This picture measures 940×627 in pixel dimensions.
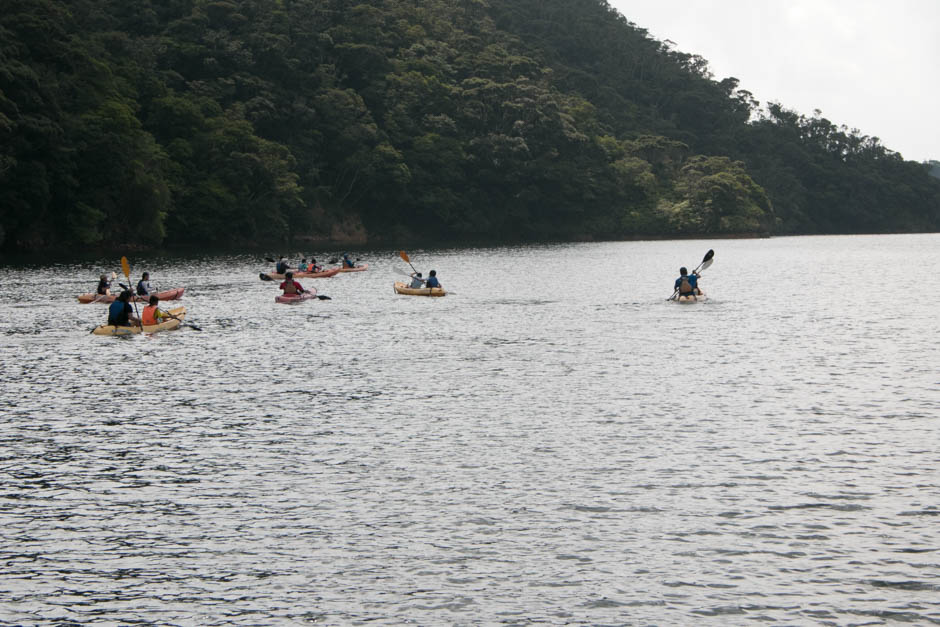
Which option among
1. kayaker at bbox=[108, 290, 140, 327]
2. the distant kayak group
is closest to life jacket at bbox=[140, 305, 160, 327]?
the distant kayak group

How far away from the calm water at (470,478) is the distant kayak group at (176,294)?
1.33m

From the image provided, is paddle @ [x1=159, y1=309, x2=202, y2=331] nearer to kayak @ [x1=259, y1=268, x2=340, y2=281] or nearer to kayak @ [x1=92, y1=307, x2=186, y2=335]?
kayak @ [x1=92, y1=307, x2=186, y2=335]

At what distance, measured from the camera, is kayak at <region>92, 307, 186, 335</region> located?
1248 inches

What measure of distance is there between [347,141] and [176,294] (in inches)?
2784

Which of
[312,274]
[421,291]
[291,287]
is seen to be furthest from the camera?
[312,274]

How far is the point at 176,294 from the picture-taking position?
4316cm

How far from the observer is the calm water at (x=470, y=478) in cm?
1027

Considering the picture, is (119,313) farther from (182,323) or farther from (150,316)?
(182,323)

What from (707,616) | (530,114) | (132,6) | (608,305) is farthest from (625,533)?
(530,114)

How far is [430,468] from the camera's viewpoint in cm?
1521

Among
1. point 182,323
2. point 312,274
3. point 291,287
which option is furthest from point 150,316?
point 312,274

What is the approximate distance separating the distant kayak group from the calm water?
52.4 inches

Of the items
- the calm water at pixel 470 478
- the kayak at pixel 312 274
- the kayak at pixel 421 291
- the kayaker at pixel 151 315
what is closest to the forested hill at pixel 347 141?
the kayak at pixel 312 274

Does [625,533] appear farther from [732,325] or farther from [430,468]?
[732,325]
